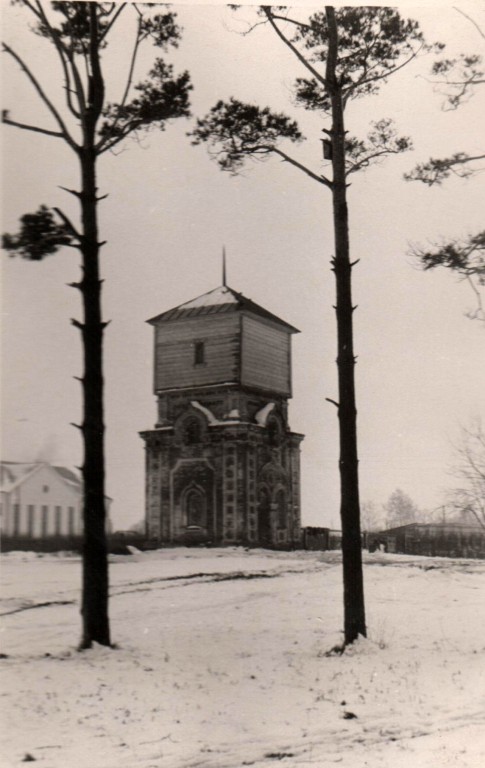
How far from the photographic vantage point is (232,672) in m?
4.96

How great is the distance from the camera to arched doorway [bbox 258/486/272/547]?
6.05m

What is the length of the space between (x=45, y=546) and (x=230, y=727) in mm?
1488

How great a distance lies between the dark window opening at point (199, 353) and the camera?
5.72m

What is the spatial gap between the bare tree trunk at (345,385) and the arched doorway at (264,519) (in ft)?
1.81

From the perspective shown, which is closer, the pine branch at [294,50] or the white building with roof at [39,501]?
the white building with roof at [39,501]

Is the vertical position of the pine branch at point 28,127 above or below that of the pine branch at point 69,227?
above

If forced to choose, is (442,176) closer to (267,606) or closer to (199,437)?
(199,437)

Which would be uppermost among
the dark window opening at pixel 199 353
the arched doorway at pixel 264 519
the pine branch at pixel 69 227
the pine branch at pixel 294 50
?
the pine branch at pixel 294 50

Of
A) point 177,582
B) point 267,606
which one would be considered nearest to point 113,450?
point 177,582

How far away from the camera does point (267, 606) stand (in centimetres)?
564

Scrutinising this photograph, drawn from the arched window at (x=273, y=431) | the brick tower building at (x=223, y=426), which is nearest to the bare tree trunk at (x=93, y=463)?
the brick tower building at (x=223, y=426)

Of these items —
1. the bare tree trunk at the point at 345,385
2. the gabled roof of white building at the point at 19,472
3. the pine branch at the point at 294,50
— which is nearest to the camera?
the gabled roof of white building at the point at 19,472

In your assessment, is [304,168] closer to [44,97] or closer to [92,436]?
[44,97]

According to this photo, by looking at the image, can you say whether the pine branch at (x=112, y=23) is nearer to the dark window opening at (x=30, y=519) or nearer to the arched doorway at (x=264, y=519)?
the dark window opening at (x=30, y=519)
